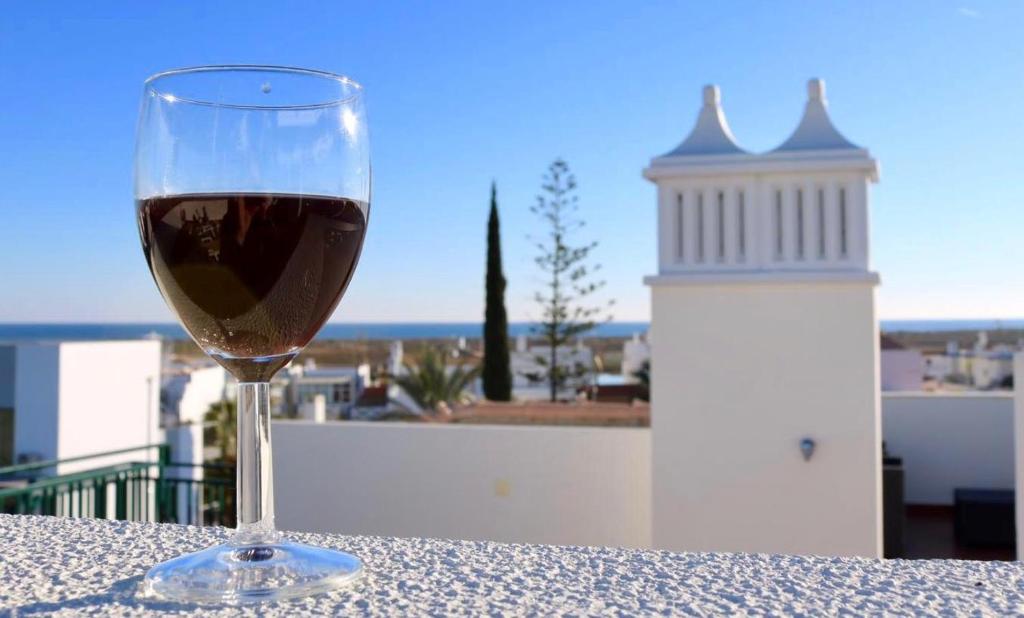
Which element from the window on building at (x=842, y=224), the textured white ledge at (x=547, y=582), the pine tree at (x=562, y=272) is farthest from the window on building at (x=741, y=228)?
the pine tree at (x=562, y=272)

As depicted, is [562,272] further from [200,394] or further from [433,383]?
[200,394]

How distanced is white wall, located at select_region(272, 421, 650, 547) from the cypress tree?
7.03 m

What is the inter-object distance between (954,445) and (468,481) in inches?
195

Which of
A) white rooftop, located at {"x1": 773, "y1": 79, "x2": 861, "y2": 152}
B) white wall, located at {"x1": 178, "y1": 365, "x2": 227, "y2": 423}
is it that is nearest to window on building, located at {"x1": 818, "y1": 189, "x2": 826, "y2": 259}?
white rooftop, located at {"x1": 773, "y1": 79, "x2": 861, "y2": 152}

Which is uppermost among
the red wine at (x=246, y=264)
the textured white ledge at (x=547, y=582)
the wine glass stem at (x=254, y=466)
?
the red wine at (x=246, y=264)

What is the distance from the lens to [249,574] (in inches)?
20.6

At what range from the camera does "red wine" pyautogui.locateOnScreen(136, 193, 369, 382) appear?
21.0 inches

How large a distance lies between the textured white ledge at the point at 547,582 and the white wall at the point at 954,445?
8774 millimetres

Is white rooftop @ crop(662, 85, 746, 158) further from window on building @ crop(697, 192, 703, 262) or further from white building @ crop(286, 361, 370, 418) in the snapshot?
white building @ crop(286, 361, 370, 418)

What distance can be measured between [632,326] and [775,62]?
52706mm

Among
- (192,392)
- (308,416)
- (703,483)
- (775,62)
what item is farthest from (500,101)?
(703,483)

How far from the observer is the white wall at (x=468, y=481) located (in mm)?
6234

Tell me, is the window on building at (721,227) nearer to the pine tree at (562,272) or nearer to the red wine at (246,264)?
the red wine at (246,264)

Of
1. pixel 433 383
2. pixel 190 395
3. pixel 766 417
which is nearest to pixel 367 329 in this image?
pixel 190 395
